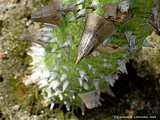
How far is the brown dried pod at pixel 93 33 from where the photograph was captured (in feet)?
4.75

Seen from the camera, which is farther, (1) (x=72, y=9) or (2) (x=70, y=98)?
(2) (x=70, y=98)

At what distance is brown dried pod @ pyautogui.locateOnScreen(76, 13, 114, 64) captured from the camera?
1448 millimetres

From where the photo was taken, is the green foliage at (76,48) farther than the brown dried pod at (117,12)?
Yes

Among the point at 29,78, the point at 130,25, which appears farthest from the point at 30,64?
the point at 130,25

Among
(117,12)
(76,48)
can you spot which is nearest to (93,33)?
(117,12)

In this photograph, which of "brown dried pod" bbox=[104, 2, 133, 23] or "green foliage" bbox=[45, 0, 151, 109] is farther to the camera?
"green foliage" bbox=[45, 0, 151, 109]

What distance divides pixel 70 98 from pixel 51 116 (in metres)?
0.17

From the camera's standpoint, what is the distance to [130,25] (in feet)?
5.37

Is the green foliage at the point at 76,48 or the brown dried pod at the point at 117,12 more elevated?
the brown dried pod at the point at 117,12

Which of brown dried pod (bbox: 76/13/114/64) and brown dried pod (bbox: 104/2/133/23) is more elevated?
brown dried pod (bbox: 104/2/133/23)

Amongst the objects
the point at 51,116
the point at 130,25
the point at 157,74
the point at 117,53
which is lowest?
the point at 51,116

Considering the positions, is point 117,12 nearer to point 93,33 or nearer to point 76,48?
point 93,33

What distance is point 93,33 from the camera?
1.47 metres

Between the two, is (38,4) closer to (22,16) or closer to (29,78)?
(22,16)
